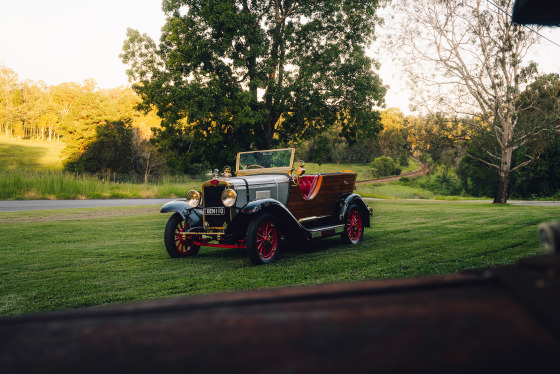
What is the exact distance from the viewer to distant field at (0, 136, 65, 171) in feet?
172

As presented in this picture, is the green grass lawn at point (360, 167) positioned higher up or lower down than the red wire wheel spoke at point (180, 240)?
higher up

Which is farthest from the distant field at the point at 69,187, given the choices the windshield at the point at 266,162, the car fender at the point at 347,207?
the windshield at the point at 266,162

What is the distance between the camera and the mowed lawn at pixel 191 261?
5113 millimetres

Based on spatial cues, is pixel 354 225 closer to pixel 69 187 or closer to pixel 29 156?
pixel 69 187

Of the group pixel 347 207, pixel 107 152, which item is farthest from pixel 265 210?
pixel 107 152

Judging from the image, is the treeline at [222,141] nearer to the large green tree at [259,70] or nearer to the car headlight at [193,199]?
the large green tree at [259,70]

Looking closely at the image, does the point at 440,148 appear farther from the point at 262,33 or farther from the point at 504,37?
the point at 262,33

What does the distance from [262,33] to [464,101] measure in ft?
38.9

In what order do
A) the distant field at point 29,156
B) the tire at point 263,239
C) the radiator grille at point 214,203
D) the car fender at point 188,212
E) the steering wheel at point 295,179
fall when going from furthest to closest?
the distant field at point 29,156 < the steering wheel at point 295,179 < the car fender at point 188,212 < the radiator grille at point 214,203 < the tire at point 263,239

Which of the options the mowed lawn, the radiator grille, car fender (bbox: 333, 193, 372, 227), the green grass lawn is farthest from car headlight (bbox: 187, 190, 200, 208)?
the green grass lawn

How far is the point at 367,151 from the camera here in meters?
67.1

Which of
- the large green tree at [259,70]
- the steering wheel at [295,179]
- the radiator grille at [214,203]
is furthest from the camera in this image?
the large green tree at [259,70]

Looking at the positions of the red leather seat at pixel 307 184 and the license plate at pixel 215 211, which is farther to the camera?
the red leather seat at pixel 307 184

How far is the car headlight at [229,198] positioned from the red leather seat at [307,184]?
1.93 metres
